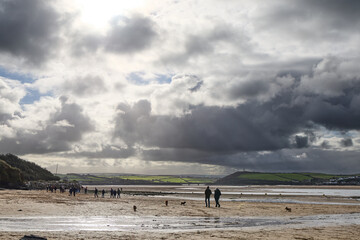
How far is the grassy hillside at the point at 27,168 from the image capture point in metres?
124

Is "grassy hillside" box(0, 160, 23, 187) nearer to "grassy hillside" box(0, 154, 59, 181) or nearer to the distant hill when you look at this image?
the distant hill

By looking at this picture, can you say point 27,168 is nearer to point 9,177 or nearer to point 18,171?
point 18,171

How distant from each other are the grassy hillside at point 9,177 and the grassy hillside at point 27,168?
2529cm

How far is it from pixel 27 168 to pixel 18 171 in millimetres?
35145

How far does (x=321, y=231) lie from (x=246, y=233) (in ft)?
18.1

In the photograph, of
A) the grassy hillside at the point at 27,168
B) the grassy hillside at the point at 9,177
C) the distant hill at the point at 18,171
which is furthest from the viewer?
the grassy hillside at the point at 27,168

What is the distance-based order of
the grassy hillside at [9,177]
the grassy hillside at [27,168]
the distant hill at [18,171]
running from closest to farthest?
the grassy hillside at [9,177] < the distant hill at [18,171] < the grassy hillside at [27,168]

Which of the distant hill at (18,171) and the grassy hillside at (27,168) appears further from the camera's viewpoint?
the grassy hillside at (27,168)

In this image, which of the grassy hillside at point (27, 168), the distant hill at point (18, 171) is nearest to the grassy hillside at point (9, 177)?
the distant hill at point (18, 171)

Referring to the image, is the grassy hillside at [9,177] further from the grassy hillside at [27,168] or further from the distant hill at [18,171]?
the grassy hillside at [27,168]

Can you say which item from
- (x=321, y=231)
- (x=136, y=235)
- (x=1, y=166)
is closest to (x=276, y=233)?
(x=321, y=231)

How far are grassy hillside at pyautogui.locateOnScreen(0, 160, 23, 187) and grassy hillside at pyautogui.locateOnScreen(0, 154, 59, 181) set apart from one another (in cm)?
2529

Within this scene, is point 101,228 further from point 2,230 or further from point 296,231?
point 296,231

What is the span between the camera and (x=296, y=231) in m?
20.7
